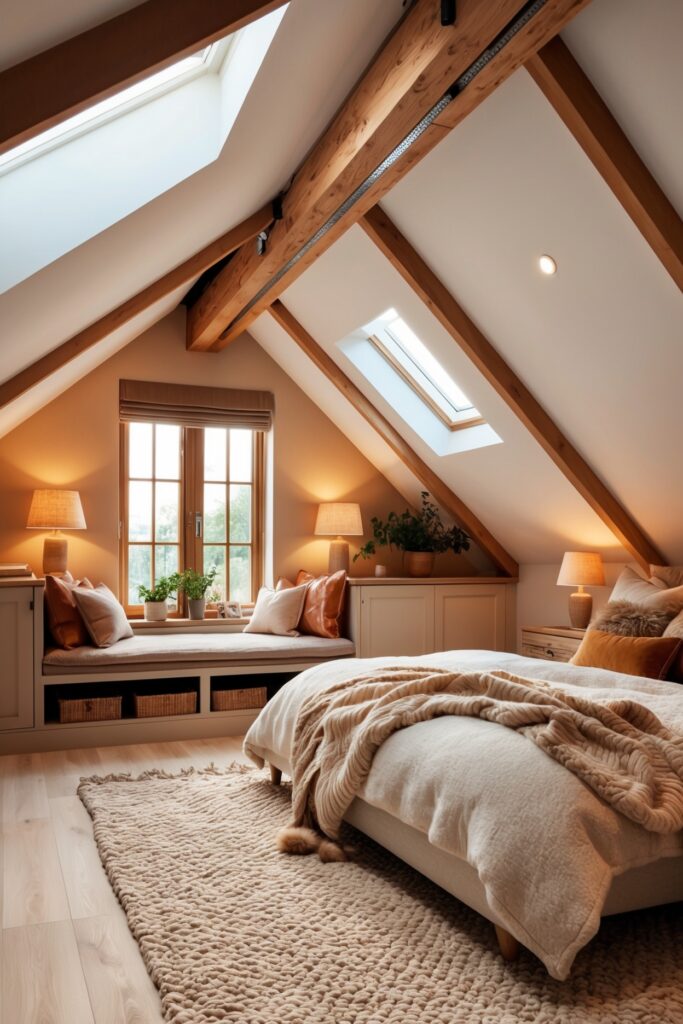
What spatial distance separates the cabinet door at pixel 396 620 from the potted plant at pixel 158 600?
1236mm

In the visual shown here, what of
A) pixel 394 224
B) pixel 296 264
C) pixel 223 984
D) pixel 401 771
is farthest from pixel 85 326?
pixel 223 984

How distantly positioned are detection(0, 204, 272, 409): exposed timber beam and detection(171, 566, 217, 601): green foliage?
5.91 ft

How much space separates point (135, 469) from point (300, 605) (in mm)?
1457

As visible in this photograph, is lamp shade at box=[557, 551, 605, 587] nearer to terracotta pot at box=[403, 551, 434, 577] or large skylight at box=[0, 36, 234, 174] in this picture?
terracotta pot at box=[403, 551, 434, 577]

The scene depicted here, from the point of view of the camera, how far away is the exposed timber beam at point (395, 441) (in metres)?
5.20

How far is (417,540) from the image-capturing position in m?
5.75

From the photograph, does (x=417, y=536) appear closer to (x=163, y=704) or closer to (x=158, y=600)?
(x=158, y=600)

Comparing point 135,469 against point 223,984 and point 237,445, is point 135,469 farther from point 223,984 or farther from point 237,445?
point 223,984

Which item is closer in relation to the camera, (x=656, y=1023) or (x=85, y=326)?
(x=656, y=1023)

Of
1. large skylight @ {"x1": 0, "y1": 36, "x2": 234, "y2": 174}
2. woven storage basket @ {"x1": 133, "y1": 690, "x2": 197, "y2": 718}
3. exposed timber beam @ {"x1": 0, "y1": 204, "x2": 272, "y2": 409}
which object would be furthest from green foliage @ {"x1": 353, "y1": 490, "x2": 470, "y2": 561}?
large skylight @ {"x1": 0, "y1": 36, "x2": 234, "y2": 174}

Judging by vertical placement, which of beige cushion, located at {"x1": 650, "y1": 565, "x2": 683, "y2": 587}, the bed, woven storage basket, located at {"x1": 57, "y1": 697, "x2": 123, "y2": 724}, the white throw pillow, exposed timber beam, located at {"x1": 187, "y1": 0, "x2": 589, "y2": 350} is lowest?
woven storage basket, located at {"x1": 57, "y1": 697, "x2": 123, "y2": 724}

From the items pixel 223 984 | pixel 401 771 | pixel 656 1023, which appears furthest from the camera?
pixel 401 771

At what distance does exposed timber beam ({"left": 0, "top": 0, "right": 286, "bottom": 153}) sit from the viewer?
1516mm

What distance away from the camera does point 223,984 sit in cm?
195
